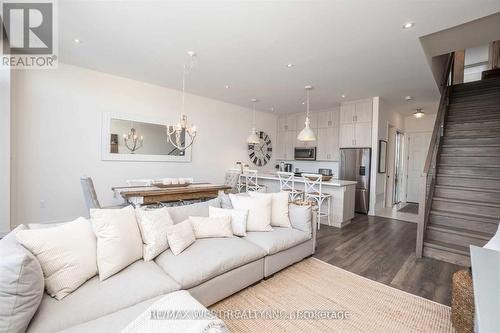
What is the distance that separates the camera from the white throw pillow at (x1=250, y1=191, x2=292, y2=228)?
2914 mm

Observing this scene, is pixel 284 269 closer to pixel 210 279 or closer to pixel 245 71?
pixel 210 279

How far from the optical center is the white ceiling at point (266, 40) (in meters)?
2.31

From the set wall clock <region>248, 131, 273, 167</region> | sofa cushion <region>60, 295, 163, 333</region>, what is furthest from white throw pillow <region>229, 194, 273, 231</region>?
wall clock <region>248, 131, 273, 167</region>

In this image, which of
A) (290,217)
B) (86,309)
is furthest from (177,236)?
(290,217)

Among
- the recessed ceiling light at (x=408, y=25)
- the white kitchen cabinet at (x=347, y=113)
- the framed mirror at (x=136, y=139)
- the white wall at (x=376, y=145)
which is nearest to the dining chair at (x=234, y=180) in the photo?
the framed mirror at (x=136, y=139)

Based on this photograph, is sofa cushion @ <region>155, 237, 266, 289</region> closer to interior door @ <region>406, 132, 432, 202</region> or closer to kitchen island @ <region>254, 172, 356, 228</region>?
kitchen island @ <region>254, 172, 356, 228</region>

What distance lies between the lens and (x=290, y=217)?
3.00 m

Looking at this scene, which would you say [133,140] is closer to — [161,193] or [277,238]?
[161,193]

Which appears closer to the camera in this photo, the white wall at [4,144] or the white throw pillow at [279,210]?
the white throw pillow at [279,210]

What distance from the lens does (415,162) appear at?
7074 mm

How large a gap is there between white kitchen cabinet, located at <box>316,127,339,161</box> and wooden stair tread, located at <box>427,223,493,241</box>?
3.38m

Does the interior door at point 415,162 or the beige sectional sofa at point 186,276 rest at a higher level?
the interior door at point 415,162

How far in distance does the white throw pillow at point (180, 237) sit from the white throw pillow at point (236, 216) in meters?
0.44

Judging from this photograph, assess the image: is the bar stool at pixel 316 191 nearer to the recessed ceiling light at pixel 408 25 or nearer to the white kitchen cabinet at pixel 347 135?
the white kitchen cabinet at pixel 347 135
